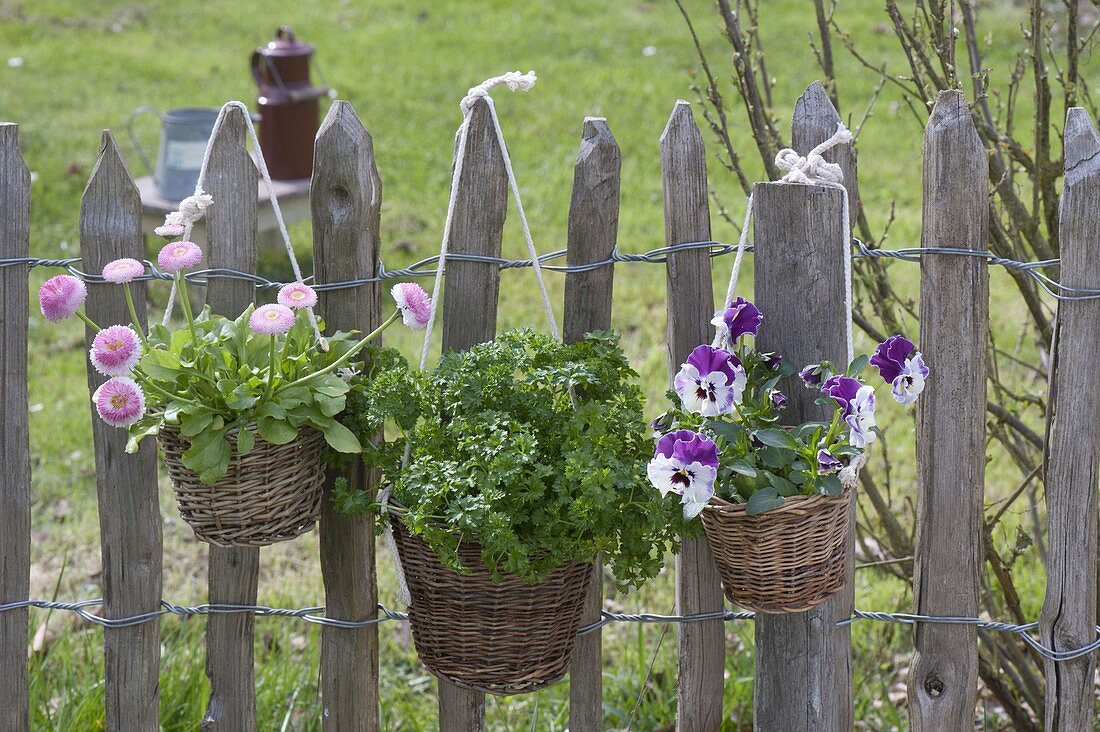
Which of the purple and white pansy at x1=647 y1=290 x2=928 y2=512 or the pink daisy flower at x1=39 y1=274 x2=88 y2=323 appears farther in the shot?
the pink daisy flower at x1=39 y1=274 x2=88 y2=323

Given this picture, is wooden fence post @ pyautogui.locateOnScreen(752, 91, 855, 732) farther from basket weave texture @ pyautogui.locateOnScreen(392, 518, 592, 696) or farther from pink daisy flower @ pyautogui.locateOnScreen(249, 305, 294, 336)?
pink daisy flower @ pyautogui.locateOnScreen(249, 305, 294, 336)

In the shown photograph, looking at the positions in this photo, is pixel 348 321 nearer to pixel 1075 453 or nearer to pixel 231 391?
pixel 231 391

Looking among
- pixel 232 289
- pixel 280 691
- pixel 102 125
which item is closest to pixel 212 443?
pixel 232 289

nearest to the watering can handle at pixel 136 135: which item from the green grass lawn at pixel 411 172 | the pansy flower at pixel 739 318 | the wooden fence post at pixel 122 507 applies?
the green grass lawn at pixel 411 172

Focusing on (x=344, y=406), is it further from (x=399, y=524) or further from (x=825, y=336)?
(x=825, y=336)

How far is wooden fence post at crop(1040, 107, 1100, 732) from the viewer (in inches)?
72.8

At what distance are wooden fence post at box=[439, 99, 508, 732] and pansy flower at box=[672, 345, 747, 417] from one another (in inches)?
19.4

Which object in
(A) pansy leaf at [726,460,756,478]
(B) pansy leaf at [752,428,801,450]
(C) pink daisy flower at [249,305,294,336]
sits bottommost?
(A) pansy leaf at [726,460,756,478]

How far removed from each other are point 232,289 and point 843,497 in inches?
46.7

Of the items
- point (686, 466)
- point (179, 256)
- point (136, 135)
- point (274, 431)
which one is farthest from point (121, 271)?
point (136, 135)

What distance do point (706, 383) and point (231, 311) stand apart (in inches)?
38.1

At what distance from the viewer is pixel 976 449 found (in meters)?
1.95

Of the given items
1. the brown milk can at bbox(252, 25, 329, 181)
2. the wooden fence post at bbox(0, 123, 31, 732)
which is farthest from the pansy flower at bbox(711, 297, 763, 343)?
the brown milk can at bbox(252, 25, 329, 181)

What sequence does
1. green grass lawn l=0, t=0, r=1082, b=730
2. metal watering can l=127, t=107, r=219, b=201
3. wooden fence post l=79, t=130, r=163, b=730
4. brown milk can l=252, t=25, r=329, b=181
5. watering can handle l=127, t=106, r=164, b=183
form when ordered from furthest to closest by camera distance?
1. brown milk can l=252, t=25, r=329, b=181
2. metal watering can l=127, t=107, r=219, b=201
3. watering can handle l=127, t=106, r=164, b=183
4. green grass lawn l=0, t=0, r=1082, b=730
5. wooden fence post l=79, t=130, r=163, b=730
